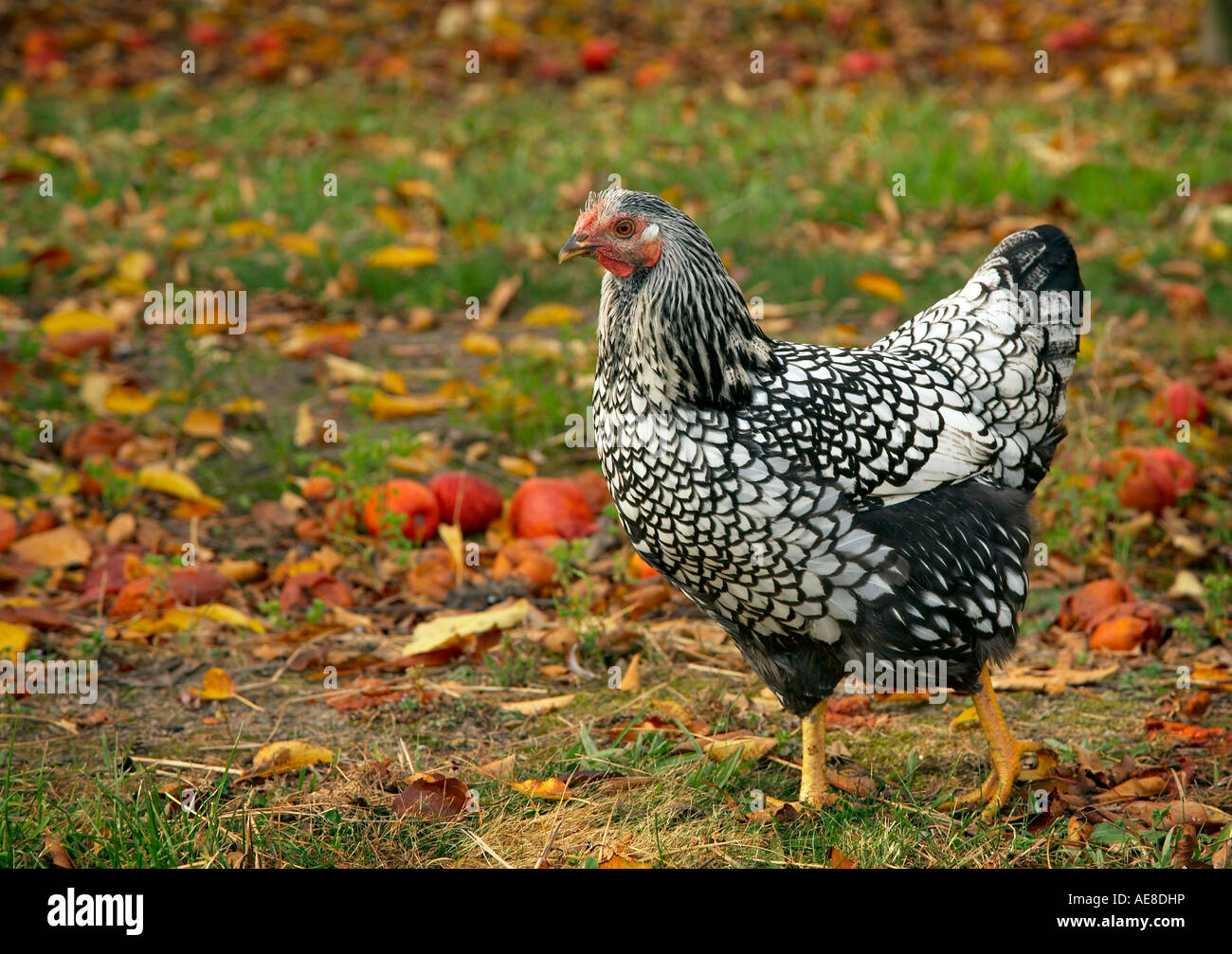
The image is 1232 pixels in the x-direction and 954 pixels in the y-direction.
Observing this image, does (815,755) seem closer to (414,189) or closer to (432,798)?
(432,798)

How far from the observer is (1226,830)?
2.90 metres

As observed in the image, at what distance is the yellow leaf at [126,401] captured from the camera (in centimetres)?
513

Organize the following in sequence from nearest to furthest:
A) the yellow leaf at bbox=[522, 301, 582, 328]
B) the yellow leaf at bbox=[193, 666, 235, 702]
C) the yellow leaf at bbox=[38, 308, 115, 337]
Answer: the yellow leaf at bbox=[193, 666, 235, 702], the yellow leaf at bbox=[38, 308, 115, 337], the yellow leaf at bbox=[522, 301, 582, 328]

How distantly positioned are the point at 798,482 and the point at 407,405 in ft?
8.75

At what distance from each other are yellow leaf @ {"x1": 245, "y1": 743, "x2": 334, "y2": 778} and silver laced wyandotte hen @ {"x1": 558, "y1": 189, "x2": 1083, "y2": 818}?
3.44 feet

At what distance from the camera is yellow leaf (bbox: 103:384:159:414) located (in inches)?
202

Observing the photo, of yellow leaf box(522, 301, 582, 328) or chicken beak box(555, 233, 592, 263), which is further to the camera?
yellow leaf box(522, 301, 582, 328)

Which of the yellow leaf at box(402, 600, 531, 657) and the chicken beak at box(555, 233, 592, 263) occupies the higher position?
the chicken beak at box(555, 233, 592, 263)

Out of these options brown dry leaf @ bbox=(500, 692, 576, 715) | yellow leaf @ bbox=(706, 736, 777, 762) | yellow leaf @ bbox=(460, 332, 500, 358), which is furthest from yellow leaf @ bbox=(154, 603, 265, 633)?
yellow leaf @ bbox=(460, 332, 500, 358)

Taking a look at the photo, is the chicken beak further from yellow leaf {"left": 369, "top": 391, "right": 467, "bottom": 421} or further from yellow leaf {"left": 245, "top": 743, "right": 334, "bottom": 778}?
yellow leaf {"left": 369, "top": 391, "right": 467, "bottom": 421}

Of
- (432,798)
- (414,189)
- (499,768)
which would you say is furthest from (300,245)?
(432,798)

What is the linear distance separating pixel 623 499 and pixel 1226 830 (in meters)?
1.62

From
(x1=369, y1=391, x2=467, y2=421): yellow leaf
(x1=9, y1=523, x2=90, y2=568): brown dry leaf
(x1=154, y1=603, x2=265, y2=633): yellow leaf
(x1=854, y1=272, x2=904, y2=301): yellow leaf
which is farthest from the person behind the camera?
(x1=854, y1=272, x2=904, y2=301): yellow leaf

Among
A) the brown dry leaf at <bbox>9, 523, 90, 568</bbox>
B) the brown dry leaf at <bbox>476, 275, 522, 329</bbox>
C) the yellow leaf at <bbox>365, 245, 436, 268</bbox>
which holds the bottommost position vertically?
the brown dry leaf at <bbox>9, 523, 90, 568</bbox>
